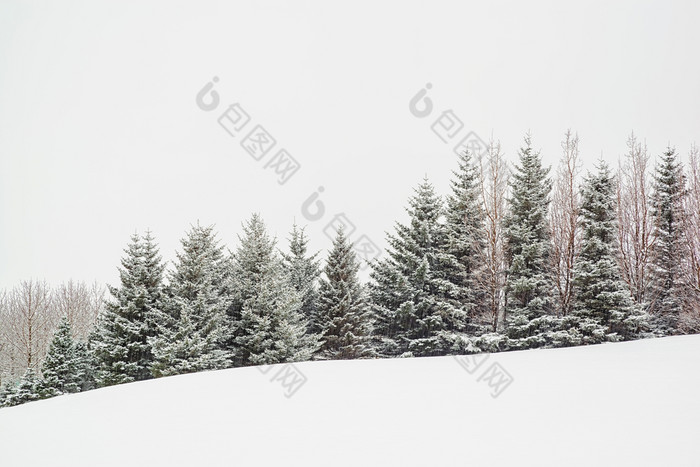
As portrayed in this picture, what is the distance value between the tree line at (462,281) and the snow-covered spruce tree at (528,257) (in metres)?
0.05

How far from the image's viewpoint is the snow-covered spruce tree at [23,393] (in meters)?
18.0

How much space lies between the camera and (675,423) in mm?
3480

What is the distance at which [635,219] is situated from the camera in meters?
16.3

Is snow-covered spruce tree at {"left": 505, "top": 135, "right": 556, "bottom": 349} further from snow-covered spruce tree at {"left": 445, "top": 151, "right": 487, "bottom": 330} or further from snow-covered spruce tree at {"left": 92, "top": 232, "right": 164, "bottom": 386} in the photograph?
snow-covered spruce tree at {"left": 92, "top": 232, "right": 164, "bottom": 386}

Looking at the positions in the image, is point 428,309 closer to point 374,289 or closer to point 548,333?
point 374,289

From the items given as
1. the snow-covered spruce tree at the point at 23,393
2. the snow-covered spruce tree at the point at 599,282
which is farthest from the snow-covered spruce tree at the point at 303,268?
the snow-covered spruce tree at the point at 23,393

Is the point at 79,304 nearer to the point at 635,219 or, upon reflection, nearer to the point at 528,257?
the point at 528,257

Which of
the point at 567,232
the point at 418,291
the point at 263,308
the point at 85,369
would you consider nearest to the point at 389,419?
the point at 418,291

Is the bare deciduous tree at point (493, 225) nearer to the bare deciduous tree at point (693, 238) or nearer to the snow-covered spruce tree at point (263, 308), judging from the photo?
the bare deciduous tree at point (693, 238)

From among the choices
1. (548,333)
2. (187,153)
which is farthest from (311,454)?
(187,153)

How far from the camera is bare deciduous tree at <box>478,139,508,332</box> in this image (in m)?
13.8

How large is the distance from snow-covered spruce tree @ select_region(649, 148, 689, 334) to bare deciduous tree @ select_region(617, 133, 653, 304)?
1.09 ft

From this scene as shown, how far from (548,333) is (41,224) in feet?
212

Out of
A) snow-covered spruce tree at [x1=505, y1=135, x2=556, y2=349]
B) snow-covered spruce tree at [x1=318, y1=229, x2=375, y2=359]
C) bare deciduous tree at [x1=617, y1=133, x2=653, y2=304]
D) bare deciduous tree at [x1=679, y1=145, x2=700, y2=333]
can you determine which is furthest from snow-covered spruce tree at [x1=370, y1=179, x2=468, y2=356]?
bare deciduous tree at [x1=679, y1=145, x2=700, y2=333]
